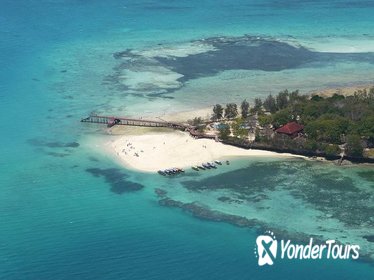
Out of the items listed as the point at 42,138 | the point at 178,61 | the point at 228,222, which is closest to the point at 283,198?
the point at 228,222

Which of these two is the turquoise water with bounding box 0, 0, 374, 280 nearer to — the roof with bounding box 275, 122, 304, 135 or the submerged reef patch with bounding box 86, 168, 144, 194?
the submerged reef patch with bounding box 86, 168, 144, 194

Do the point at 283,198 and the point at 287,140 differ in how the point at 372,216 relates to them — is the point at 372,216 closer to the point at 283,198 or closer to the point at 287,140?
the point at 283,198

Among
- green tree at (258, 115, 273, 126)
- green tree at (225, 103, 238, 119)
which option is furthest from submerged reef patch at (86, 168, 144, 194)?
green tree at (225, 103, 238, 119)

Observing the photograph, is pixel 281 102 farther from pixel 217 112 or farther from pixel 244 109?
pixel 217 112

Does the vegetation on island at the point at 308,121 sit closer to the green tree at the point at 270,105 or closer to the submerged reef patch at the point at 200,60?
the green tree at the point at 270,105

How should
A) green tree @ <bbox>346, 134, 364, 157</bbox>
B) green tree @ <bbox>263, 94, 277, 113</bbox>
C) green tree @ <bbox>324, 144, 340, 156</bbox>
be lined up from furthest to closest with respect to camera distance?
green tree @ <bbox>263, 94, 277, 113</bbox> < green tree @ <bbox>324, 144, 340, 156</bbox> < green tree @ <bbox>346, 134, 364, 157</bbox>
